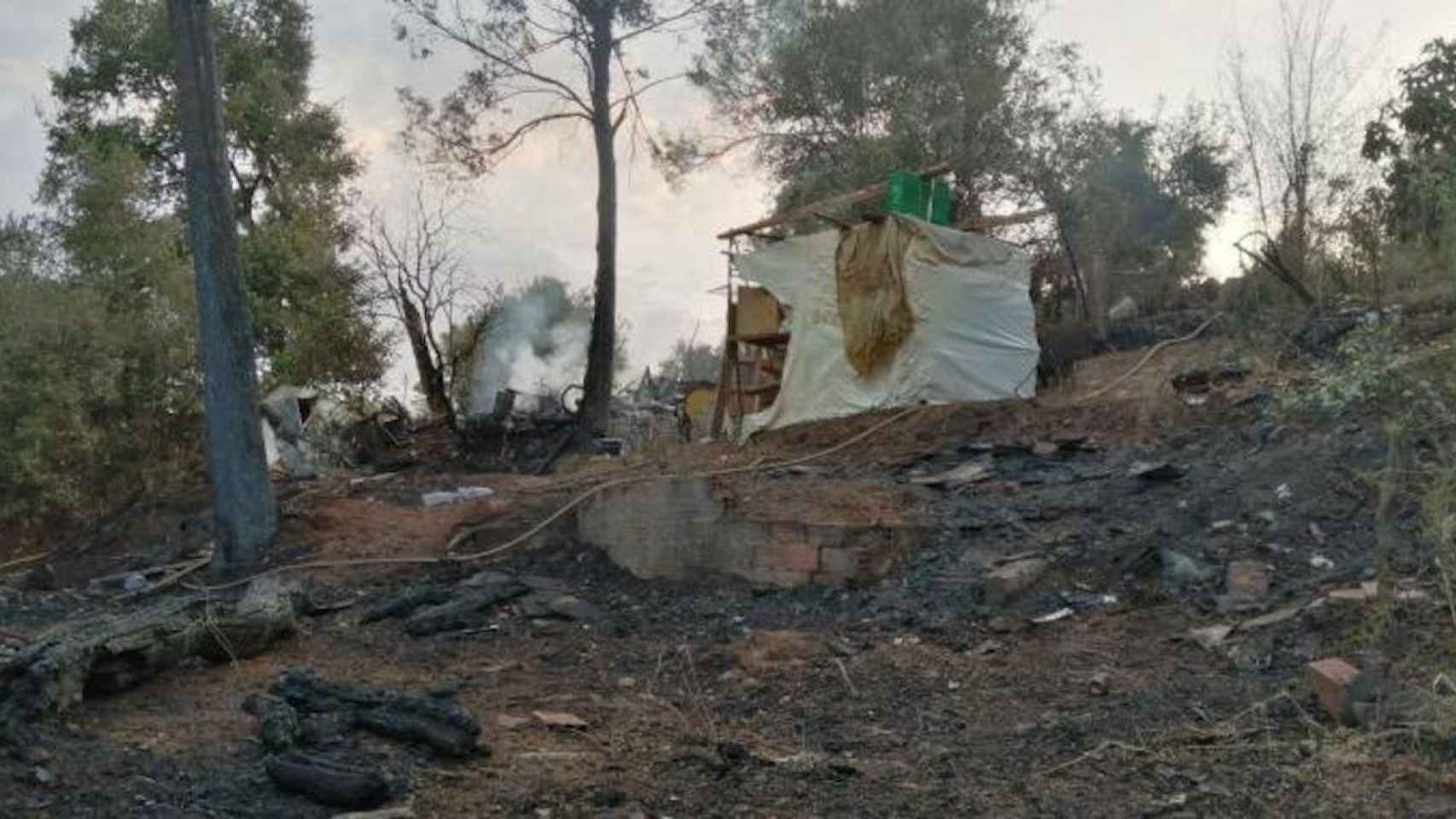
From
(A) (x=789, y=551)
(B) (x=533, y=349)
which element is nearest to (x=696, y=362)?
(B) (x=533, y=349)

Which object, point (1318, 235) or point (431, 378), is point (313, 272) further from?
point (1318, 235)

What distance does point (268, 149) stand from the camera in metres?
20.9

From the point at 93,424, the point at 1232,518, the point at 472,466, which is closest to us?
the point at 1232,518

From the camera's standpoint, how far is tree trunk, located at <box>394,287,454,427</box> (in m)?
19.3

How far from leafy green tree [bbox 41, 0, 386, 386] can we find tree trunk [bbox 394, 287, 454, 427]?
64 centimetres

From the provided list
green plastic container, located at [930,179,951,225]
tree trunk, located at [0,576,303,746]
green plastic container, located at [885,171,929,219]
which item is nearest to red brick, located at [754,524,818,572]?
tree trunk, located at [0,576,303,746]

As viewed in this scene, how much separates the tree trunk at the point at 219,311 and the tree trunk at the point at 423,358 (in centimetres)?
922

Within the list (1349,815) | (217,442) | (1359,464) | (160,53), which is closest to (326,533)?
(217,442)

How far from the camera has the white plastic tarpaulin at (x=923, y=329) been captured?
11383 mm

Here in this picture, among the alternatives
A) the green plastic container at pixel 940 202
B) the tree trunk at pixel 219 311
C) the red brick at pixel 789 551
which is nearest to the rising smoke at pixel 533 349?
the green plastic container at pixel 940 202

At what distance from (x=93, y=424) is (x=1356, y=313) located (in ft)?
38.9

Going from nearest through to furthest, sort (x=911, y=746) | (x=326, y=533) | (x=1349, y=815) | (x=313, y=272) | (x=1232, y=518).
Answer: (x=1349, y=815)
(x=911, y=746)
(x=1232, y=518)
(x=326, y=533)
(x=313, y=272)

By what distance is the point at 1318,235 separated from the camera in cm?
1350

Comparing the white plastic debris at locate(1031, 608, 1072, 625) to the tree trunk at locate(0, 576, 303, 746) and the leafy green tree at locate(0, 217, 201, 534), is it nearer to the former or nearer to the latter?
the tree trunk at locate(0, 576, 303, 746)
